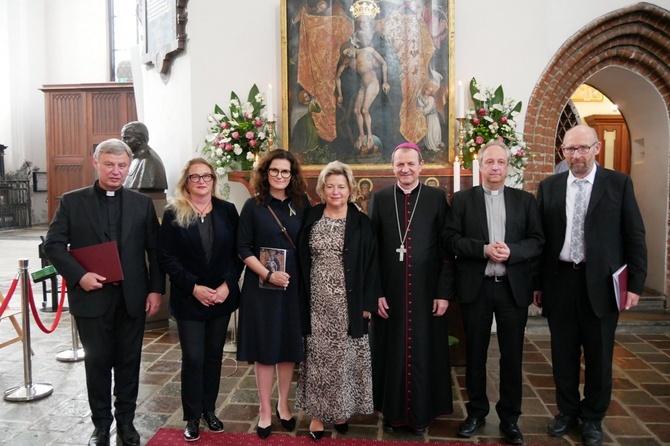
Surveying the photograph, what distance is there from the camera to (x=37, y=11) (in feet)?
58.0

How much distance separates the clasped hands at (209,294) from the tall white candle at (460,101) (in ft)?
11.4

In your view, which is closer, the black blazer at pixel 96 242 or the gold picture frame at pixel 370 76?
the black blazer at pixel 96 242

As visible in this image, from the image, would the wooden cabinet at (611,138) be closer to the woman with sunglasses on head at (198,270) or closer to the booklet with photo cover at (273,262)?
the booklet with photo cover at (273,262)

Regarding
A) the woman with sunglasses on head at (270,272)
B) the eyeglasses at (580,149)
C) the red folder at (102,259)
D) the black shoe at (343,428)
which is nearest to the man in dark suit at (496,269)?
the eyeglasses at (580,149)

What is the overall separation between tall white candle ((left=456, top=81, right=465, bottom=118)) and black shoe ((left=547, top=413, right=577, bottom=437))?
3253 mm

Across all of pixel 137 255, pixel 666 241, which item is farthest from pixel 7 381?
pixel 666 241

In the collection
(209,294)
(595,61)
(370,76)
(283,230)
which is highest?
(595,61)

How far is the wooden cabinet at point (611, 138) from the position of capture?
9602 millimetres

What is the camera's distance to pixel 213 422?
139 inches

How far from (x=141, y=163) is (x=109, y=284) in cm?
305

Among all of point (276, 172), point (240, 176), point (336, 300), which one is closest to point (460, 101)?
point (240, 176)

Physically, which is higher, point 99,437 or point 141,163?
point 141,163

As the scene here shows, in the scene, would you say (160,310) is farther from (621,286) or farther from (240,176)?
(621,286)

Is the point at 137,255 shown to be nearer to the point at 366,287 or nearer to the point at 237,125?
the point at 366,287
